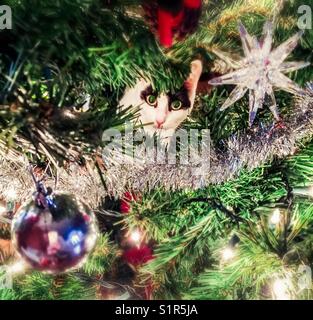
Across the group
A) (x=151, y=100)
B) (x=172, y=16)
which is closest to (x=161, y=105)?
(x=151, y=100)

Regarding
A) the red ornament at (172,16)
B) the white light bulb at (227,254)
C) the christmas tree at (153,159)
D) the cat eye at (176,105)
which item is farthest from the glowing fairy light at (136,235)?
the red ornament at (172,16)

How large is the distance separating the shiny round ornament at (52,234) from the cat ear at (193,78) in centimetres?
19

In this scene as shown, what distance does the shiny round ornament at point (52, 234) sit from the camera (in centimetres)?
42

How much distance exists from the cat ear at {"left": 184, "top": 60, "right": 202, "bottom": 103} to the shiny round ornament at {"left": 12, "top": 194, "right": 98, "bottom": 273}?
194 mm

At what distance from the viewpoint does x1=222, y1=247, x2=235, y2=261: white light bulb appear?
67 centimetres

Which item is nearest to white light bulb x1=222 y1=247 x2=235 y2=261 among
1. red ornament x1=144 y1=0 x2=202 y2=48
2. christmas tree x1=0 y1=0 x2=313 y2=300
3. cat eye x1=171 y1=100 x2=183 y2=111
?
christmas tree x1=0 y1=0 x2=313 y2=300

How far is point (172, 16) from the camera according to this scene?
0.43m

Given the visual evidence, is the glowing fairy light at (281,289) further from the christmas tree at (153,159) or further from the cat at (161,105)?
the cat at (161,105)

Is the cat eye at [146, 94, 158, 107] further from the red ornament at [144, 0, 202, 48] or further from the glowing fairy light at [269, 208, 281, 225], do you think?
the glowing fairy light at [269, 208, 281, 225]

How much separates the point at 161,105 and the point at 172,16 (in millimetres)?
140

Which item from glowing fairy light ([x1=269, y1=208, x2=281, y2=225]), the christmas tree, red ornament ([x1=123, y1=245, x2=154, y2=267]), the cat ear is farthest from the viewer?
red ornament ([x1=123, y1=245, x2=154, y2=267])

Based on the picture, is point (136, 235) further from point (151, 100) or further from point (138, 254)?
point (151, 100)
